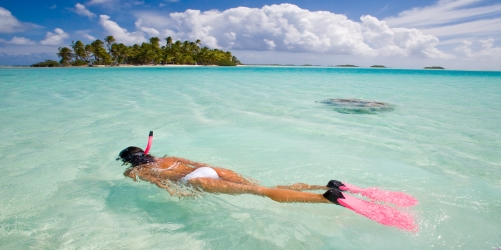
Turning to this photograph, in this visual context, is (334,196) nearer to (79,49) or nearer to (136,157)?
(136,157)

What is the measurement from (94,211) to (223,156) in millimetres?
2386

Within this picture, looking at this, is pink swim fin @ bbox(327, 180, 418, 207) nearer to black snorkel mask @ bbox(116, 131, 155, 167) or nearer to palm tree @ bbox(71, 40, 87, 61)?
black snorkel mask @ bbox(116, 131, 155, 167)

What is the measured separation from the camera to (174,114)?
891cm

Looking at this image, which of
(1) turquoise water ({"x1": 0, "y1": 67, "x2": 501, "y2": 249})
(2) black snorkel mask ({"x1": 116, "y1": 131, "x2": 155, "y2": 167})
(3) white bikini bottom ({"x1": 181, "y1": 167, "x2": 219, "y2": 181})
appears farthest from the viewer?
(2) black snorkel mask ({"x1": 116, "y1": 131, "x2": 155, "y2": 167})

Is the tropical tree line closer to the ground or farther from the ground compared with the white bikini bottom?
farther from the ground

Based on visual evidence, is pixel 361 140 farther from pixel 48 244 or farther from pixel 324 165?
pixel 48 244

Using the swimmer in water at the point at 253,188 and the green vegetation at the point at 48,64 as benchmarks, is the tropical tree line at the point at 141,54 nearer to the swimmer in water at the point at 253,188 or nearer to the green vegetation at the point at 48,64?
the green vegetation at the point at 48,64

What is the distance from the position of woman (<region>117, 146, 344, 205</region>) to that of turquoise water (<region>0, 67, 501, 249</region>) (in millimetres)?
161

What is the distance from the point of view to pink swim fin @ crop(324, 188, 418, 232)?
108 inches

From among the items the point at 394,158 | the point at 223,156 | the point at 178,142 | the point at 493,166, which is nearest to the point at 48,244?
the point at 223,156

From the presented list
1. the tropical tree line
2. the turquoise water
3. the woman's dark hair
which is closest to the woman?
the woman's dark hair

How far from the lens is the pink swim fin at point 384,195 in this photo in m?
3.17

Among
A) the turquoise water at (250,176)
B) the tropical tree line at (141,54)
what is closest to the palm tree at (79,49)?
the tropical tree line at (141,54)

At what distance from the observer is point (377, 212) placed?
113 inches
